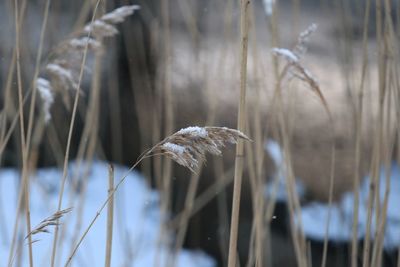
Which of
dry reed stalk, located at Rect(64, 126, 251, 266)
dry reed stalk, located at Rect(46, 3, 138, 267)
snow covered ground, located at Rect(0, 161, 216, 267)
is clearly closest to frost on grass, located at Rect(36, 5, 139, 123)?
dry reed stalk, located at Rect(46, 3, 138, 267)

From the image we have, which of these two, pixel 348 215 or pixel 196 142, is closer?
pixel 196 142

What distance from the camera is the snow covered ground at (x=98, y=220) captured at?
1924 millimetres

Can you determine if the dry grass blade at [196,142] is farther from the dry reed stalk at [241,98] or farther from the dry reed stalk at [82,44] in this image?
the dry reed stalk at [82,44]

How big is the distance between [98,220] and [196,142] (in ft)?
5.82

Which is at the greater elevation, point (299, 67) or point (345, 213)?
point (299, 67)

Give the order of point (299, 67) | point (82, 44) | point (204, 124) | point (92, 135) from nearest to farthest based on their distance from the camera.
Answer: point (299, 67) → point (82, 44) → point (92, 135) → point (204, 124)

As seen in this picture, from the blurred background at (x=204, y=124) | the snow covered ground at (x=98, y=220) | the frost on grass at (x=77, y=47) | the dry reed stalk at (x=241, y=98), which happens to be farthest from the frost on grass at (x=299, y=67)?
the blurred background at (x=204, y=124)

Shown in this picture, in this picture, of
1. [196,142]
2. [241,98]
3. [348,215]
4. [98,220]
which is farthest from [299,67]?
[98,220]

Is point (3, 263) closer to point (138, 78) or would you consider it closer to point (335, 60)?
point (138, 78)

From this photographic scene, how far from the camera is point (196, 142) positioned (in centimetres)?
59

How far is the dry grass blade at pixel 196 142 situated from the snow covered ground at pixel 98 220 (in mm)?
1204

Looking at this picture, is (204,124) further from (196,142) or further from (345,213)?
(196,142)

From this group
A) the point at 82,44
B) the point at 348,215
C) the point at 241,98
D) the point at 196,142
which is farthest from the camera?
the point at 348,215

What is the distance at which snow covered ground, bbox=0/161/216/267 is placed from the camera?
1.92 metres
